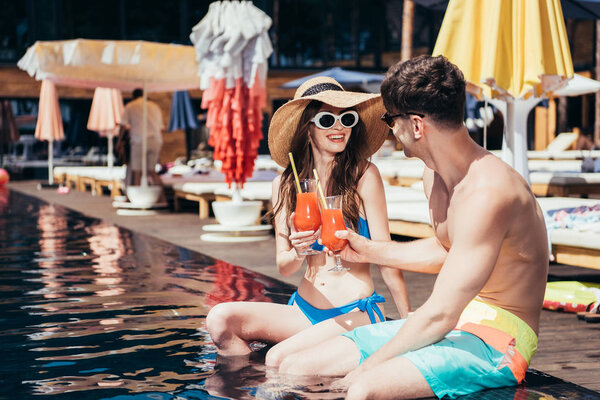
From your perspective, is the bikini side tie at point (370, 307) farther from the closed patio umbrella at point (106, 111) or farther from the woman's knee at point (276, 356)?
the closed patio umbrella at point (106, 111)

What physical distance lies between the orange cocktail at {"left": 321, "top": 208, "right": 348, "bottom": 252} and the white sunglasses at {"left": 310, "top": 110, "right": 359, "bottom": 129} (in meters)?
0.62

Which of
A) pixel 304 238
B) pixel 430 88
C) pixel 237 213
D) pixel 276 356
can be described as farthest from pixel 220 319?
pixel 237 213

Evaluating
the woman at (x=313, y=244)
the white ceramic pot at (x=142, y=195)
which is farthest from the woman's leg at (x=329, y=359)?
the white ceramic pot at (x=142, y=195)

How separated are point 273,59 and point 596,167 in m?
19.2

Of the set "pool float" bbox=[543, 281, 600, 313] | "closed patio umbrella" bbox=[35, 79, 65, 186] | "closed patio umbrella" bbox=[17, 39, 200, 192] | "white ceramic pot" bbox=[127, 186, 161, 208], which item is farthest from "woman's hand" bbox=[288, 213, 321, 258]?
"closed patio umbrella" bbox=[35, 79, 65, 186]

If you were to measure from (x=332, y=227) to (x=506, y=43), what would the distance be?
350cm

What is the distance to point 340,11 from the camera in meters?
29.7

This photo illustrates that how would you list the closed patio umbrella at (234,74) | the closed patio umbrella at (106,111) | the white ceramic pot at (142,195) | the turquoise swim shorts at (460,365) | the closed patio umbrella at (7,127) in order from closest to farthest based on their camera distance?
the turquoise swim shorts at (460,365) → the closed patio umbrella at (234,74) → the white ceramic pot at (142,195) → the closed patio umbrella at (106,111) → the closed patio umbrella at (7,127)

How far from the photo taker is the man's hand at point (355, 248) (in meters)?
3.09

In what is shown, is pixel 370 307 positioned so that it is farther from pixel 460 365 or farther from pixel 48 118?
pixel 48 118

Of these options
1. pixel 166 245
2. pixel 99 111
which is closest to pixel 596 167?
pixel 166 245

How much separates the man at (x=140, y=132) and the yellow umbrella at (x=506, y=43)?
323 inches

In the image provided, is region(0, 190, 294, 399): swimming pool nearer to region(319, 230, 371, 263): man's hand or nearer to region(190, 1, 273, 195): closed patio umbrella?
region(319, 230, 371, 263): man's hand

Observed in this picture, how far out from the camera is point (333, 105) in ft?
11.6
